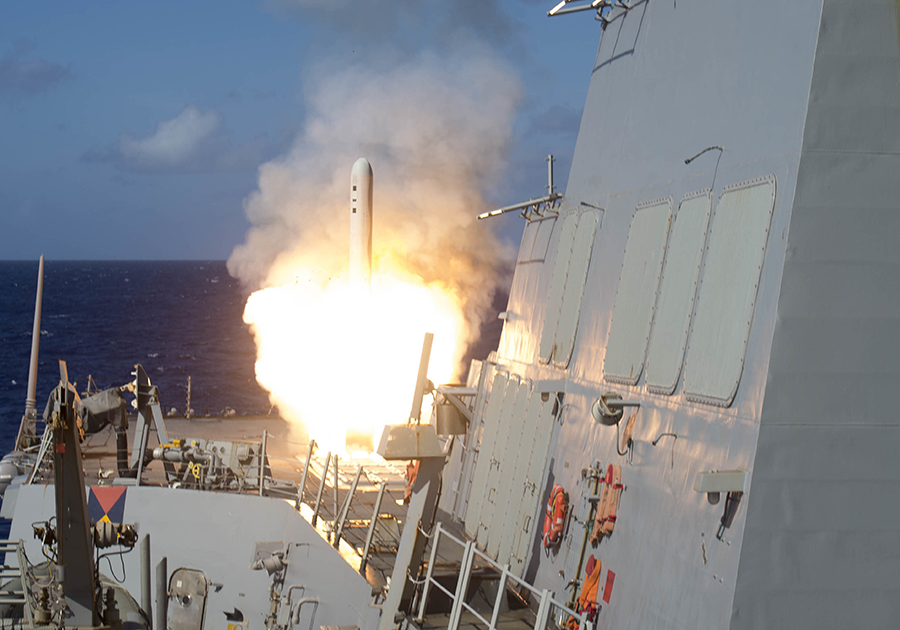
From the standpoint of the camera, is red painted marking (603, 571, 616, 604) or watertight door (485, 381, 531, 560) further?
watertight door (485, 381, 531, 560)

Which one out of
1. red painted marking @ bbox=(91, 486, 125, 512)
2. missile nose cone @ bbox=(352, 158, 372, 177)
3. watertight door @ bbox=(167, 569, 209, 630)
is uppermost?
missile nose cone @ bbox=(352, 158, 372, 177)

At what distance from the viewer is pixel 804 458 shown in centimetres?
570

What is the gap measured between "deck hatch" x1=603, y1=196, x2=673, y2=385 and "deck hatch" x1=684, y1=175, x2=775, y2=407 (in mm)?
864

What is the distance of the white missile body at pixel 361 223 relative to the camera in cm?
2197

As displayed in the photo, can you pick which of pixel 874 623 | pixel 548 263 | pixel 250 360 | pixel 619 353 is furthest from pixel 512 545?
pixel 250 360

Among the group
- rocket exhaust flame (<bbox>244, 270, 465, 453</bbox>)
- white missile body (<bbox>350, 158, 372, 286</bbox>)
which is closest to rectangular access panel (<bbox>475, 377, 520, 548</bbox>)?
rocket exhaust flame (<bbox>244, 270, 465, 453</bbox>)

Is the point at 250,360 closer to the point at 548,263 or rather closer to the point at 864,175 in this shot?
the point at 548,263

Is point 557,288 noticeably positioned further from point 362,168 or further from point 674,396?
point 362,168

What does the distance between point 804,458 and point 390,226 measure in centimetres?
2126

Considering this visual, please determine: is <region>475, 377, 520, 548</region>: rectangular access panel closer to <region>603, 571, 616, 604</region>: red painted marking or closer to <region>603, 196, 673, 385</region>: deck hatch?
<region>603, 196, 673, 385</region>: deck hatch

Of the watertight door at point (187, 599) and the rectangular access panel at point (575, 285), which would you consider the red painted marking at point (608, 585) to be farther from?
the watertight door at point (187, 599)

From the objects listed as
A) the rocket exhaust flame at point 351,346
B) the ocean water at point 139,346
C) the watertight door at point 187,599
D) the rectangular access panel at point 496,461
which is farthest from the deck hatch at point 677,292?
the ocean water at point 139,346

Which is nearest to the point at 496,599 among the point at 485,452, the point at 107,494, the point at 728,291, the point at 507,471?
the point at 507,471

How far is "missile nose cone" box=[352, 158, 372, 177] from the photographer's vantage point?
22594 mm
